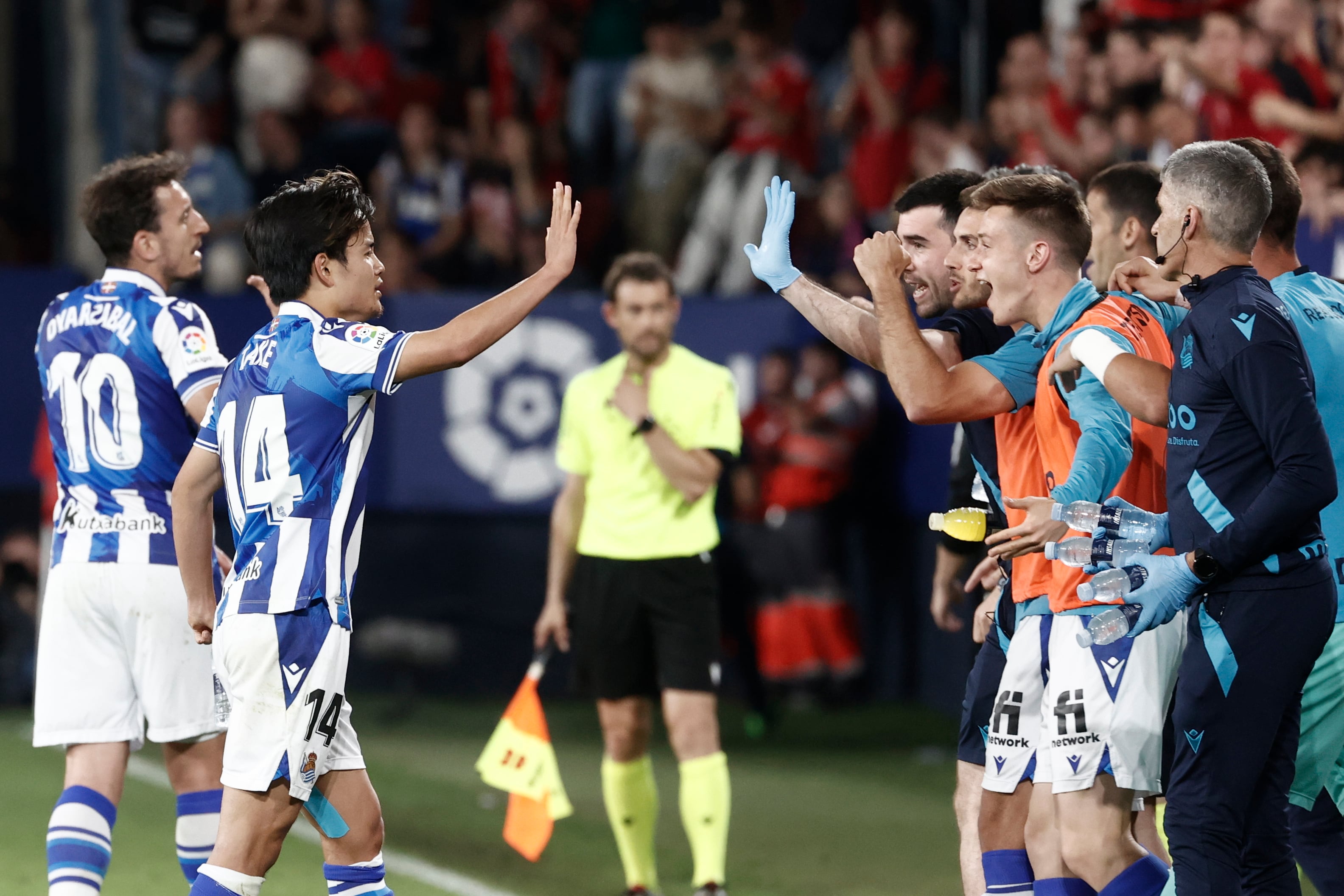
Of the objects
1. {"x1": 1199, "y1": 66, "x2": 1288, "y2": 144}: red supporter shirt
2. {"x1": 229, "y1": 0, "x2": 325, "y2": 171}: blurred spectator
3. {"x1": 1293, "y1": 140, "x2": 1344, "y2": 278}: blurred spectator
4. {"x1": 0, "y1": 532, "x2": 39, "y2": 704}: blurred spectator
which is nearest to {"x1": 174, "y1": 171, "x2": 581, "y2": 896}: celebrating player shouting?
{"x1": 1293, "y1": 140, "x2": 1344, "y2": 278}: blurred spectator

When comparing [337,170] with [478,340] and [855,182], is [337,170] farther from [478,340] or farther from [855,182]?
[855,182]

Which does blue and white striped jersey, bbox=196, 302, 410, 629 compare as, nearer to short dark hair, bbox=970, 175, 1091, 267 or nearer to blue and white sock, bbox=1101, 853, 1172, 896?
short dark hair, bbox=970, 175, 1091, 267

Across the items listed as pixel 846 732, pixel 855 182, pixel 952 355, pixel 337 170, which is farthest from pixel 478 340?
pixel 855 182

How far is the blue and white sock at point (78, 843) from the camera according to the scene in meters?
4.71

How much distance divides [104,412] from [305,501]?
121cm

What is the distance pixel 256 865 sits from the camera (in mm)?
3936

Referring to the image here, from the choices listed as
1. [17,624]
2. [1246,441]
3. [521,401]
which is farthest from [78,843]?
[17,624]

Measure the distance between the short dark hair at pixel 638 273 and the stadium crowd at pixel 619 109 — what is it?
3.41 meters

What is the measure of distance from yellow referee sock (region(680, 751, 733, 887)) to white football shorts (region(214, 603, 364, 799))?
2293 mm

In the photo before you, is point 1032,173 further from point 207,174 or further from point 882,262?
point 207,174

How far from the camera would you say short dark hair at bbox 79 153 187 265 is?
5.00m

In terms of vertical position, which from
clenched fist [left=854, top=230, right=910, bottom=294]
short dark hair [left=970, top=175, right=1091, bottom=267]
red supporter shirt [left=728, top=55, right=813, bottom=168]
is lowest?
clenched fist [left=854, top=230, right=910, bottom=294]

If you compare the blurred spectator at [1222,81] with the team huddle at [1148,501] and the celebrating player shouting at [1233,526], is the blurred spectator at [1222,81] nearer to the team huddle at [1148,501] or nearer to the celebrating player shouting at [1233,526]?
the team huddle at [1148,501]

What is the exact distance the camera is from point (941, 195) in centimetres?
470
